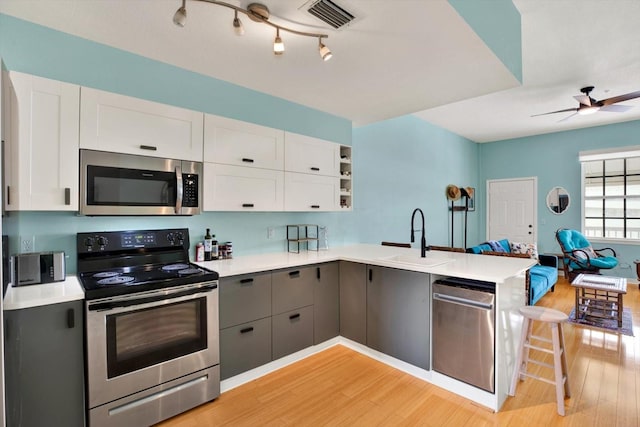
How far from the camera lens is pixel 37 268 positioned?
192 centimetres

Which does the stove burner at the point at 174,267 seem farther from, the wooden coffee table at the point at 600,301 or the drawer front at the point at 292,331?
the wooden coffee table at the point at 600,301

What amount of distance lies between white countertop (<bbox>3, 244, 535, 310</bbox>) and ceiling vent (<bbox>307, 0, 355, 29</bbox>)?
69.9 inches

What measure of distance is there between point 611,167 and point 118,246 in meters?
8.00

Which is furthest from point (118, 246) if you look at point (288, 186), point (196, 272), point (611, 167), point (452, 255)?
point (611, 167)

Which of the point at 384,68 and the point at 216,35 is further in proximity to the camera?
the point at 384,68

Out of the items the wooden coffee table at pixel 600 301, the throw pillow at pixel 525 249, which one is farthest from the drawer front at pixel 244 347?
the throw pillow at pixel 525 249

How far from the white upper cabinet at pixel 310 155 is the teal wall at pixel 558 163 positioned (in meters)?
5.29

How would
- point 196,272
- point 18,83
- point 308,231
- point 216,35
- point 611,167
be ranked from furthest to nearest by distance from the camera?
point 611,167, point 308,231, point 196,272, point 216,35, point 18,83

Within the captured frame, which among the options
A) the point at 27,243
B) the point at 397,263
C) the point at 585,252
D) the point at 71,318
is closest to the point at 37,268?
the point at 27,243

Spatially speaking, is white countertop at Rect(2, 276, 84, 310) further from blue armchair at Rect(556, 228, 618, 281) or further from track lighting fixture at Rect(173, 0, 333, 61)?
blue armchair at Rect(556, 228, 618, 281)

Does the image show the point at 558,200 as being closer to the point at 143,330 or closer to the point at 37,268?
the point at 143,330

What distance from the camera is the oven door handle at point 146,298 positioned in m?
1.80

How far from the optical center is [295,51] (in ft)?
7.45

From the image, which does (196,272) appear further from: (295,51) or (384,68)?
(384,68)
